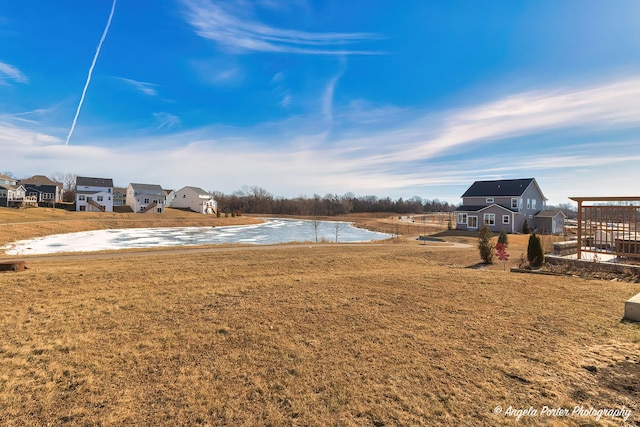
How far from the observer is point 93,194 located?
5641 cm

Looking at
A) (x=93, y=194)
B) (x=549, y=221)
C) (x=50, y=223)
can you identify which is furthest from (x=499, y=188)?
(x=93, y=194)

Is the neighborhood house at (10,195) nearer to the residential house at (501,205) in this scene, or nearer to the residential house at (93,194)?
the residential house at (93,194)

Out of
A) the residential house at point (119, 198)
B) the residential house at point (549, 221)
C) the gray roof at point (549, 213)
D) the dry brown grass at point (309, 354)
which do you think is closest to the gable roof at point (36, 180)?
the residential house at point (119, 198)

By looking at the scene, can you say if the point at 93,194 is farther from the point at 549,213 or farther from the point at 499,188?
the point at 549,213

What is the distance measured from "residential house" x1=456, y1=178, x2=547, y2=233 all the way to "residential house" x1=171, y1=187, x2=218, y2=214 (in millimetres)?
56860

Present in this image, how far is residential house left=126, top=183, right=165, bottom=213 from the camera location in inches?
2425

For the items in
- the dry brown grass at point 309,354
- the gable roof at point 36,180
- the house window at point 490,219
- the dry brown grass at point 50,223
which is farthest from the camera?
the gable roof at point 36,180

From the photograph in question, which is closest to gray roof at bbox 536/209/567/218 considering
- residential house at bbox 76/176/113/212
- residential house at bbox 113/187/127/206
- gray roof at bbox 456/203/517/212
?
gray roof at bbox 456/203/517/212

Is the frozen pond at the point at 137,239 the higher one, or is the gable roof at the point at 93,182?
the gable roof at the point at 93,182

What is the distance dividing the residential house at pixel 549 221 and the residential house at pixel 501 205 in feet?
2.13

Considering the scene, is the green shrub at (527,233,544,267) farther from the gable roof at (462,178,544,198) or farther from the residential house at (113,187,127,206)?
the residential house at (113,187,127,206)

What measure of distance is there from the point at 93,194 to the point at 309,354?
67.5 m

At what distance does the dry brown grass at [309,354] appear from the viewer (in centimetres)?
327

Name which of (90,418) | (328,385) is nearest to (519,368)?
(328,385)
